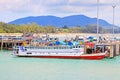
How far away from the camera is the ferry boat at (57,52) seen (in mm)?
71688

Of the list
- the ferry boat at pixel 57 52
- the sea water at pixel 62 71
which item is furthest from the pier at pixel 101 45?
the sea water at pixel 62 71

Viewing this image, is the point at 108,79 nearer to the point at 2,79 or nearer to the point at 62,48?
the point at 2,79

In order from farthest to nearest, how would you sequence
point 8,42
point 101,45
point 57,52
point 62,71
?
point 8,42
point 101,45
point 57,52
point 62,71

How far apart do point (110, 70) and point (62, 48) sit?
1773 centimetres

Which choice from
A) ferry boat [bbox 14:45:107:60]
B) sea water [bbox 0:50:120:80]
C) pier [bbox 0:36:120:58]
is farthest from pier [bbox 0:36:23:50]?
sea water [bbox 0:50:120:80]

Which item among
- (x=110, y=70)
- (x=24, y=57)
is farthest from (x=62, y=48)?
(x=110, y=70)

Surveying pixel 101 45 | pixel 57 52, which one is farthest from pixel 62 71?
pixel 101 45

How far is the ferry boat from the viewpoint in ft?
235

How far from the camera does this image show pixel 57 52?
73.0 meters

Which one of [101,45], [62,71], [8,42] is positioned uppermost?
[8,42]

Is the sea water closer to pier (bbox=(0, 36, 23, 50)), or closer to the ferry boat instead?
the ferry boat

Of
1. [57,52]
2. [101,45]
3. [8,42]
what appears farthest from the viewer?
[8,42]

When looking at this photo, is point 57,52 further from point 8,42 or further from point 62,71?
point 8,42

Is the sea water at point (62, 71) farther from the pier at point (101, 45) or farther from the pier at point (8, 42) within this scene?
the pier at point (8, 42)
